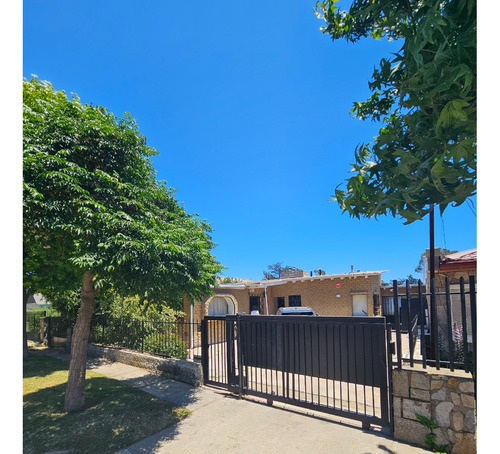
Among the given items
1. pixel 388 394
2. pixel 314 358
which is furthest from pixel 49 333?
pixel 388 394

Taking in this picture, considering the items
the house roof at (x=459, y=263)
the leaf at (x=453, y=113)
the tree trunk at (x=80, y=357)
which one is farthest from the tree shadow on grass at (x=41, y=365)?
the house roof at (x=459, y=263)

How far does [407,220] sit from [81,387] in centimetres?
618

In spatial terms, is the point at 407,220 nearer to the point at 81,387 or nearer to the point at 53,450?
the point at 53,450

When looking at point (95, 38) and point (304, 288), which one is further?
point (304, 288)

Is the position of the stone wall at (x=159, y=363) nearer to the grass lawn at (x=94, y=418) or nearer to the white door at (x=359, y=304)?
the grass lawn at (x=94, y=418)

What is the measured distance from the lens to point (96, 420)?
4.87 m

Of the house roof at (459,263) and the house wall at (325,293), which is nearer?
the house roof at (459,263)

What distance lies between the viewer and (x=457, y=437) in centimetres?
371

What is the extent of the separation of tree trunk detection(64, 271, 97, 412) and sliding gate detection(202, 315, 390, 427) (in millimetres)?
2445

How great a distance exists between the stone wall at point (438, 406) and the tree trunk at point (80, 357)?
529 centimetres

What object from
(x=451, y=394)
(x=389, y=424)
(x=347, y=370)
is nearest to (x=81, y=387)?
(x=347, y=370)

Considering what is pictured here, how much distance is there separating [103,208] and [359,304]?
18.2 metres

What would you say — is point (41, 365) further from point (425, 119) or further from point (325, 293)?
point (325, 293)

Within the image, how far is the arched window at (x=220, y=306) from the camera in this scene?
627 inches
